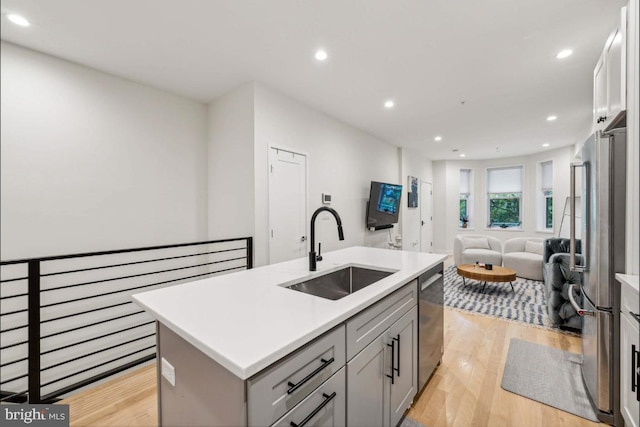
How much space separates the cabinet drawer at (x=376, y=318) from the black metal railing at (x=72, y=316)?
175 centimetres

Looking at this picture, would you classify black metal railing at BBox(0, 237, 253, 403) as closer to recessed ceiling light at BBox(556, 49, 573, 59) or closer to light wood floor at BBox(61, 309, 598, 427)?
light wood floor at BBox(61, 309, 598, 427)

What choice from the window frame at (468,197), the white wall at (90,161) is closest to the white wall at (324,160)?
the white wall at (90,161)

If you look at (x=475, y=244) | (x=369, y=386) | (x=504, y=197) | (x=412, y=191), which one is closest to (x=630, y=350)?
(x=369, y=386)

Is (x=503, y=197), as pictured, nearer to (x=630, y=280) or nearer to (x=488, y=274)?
(x=488, y=274)

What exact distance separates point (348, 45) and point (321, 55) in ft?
0.92

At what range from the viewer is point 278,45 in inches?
91.6

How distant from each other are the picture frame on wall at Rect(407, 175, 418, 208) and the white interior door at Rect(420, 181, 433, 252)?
533 millimetres

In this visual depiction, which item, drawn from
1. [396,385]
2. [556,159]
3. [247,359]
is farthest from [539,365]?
[556,159]

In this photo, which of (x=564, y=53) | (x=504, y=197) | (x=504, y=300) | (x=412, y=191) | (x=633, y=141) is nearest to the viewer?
(x=633, y=141)

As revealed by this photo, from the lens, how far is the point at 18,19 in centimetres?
195

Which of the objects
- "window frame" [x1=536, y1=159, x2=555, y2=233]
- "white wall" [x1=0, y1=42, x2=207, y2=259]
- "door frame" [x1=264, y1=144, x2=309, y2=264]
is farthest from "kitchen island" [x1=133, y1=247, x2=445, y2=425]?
"window frame" [x1=536, y1=159, x2=555, y2=233]

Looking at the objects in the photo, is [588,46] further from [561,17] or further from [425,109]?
[425,109]

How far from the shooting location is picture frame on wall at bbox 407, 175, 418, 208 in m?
6.32

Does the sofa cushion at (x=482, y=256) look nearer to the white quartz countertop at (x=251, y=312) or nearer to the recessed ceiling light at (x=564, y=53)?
the recessed ceiling light at (x=564, y=53)
